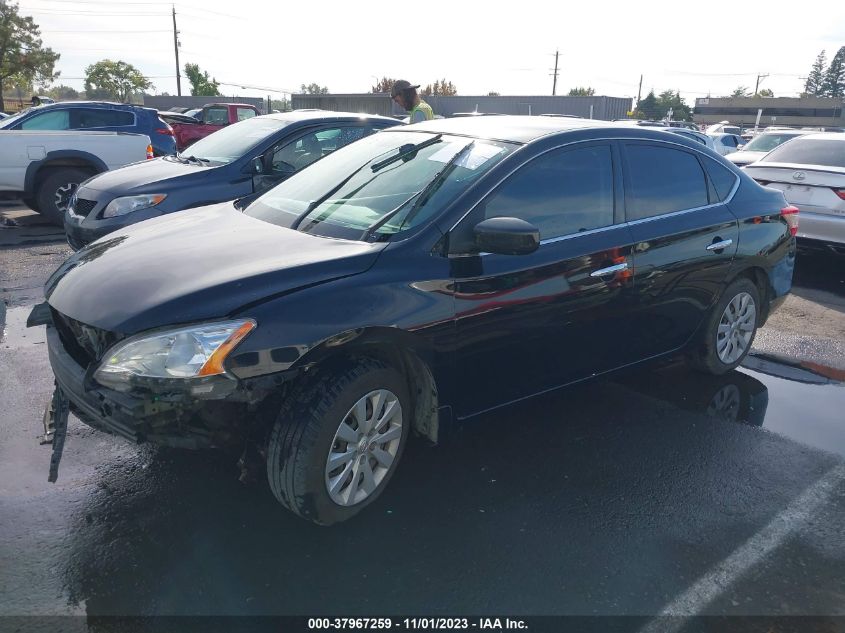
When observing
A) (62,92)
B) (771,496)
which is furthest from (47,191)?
(62,92)

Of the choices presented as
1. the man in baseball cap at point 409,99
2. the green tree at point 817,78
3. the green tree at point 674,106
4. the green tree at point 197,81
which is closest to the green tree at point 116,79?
the green tree at point 197,81

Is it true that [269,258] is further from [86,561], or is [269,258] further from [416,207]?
[86,561]

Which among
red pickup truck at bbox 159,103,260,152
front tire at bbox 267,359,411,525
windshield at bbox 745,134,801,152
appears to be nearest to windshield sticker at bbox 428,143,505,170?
front tire at bbox 267,359,411,525

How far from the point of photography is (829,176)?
24.8ft

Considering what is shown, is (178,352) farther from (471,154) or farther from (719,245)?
(719,245)

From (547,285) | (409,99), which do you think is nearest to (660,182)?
(547,285)

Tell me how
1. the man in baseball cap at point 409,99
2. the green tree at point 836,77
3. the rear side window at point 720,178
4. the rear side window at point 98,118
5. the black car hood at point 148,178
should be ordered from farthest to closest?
the green tree at point 836,77
the rear side window at point 98,118
the man in baseball cap at point 409,99
the black car hood at point 148,178
the rear side window at point 720,178

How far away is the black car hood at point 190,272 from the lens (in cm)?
269

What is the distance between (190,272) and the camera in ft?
9.53

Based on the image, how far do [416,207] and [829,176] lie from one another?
20.8 feet

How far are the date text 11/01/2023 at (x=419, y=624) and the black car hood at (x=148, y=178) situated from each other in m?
5.08

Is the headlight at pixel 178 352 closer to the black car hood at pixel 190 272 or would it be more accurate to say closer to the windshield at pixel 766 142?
the black car hood at pixel 190 272

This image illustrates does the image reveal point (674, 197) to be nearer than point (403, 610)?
No

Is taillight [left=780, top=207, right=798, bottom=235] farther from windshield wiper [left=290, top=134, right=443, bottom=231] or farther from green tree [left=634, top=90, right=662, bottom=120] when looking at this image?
green tree [left=634, top=90, right=662, bottom=120]
